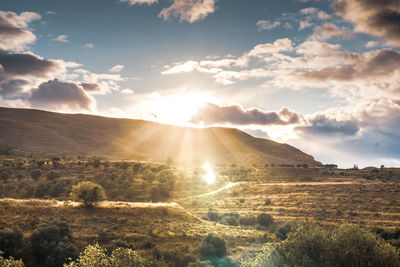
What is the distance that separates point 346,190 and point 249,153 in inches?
4860

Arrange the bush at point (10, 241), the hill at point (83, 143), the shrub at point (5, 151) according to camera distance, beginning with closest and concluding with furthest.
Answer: the bush at point (10, 241) → the shrub at point (5, 151) → the hill at point (83, 143)

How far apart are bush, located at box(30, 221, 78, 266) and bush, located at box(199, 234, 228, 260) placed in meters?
14.0

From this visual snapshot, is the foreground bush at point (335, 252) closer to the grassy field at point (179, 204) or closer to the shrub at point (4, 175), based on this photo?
the grassy field at point (179, 204)

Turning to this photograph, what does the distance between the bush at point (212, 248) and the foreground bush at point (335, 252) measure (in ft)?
37.4

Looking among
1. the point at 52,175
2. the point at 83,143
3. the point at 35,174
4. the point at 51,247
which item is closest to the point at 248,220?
the point at 51,247

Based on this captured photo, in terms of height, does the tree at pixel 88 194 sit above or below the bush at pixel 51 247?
above

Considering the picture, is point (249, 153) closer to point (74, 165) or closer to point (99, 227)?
point (74, 165)

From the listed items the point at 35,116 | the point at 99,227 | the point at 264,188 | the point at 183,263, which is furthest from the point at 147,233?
the point at 35,116

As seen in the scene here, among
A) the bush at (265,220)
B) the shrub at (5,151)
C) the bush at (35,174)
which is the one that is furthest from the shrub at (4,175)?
the bush at (265,220)

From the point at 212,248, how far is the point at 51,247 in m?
17.4

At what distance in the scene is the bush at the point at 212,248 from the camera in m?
31.6

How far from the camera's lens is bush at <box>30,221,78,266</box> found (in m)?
26.2

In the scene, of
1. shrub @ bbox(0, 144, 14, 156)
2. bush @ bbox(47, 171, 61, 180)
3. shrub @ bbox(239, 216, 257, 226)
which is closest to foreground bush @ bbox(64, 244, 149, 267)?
shrub @ bbox(239, 216, 257, 226)

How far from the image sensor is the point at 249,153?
19062 cm
